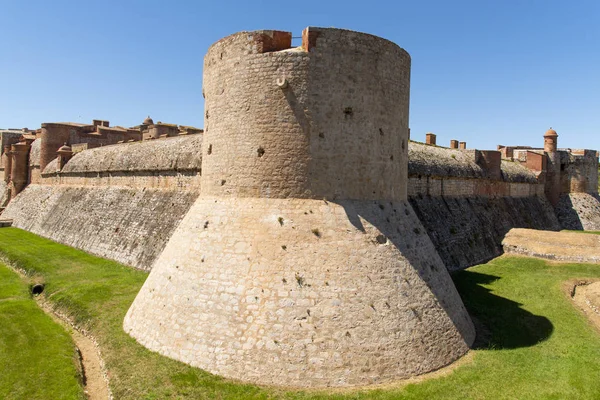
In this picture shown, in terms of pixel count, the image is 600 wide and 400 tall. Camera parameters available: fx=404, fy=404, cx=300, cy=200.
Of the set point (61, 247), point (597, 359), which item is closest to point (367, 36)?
point (597, 359)

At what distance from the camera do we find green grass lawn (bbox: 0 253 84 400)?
8.91 m

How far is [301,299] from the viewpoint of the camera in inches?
353

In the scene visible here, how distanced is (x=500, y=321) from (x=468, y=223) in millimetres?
11064

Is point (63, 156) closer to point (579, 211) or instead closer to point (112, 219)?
point (112, 219)

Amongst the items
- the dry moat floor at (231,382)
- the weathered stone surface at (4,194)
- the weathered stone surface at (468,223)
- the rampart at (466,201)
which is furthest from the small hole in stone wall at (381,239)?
the weathered stone surface at (4,194)

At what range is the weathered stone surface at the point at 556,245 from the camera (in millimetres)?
22469

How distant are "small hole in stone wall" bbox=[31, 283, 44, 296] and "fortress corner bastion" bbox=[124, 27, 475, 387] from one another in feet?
28.3

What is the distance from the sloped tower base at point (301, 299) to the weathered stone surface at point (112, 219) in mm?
8087

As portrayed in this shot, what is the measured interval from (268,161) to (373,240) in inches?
129

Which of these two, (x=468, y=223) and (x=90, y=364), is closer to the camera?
(x=90, y=364)

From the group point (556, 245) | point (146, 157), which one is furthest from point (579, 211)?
point (146, 157)

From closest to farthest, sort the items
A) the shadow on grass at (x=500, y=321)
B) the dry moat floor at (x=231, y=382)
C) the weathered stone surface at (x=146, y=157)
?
1. the dry moat floor at (x=231, y=382)
2. the shadow on grass at (x=500, y=321)
3. the weathered stone surface at (x=146, y=157)

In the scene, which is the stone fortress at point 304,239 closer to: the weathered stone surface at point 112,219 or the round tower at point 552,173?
the weathered stone surface at point 112,219

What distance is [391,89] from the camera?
11133mm
